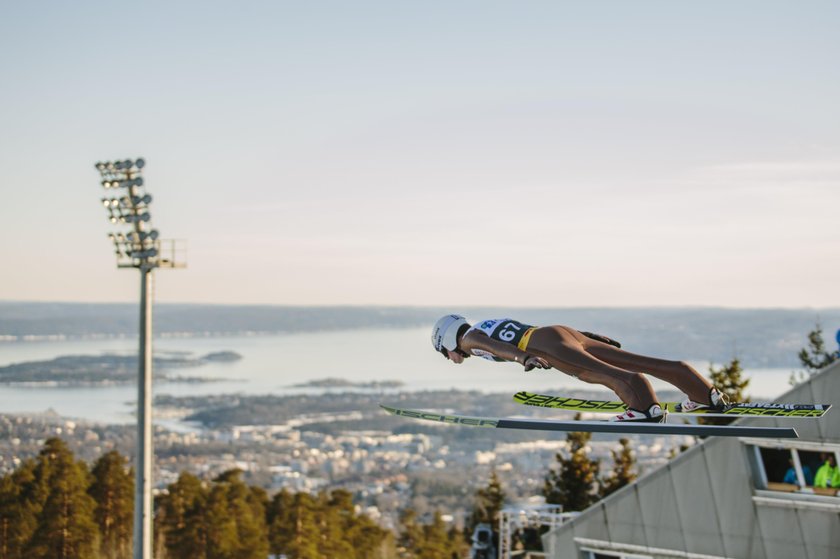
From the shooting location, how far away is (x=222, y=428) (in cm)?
14050

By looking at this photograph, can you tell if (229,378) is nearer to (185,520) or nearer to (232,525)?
(232,525)

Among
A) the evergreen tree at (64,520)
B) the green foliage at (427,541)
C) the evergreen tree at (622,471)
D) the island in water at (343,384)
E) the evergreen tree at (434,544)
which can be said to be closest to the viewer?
the evergreen tree at (64,520)

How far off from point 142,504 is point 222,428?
11593 cm

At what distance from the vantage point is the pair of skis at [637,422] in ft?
25.6

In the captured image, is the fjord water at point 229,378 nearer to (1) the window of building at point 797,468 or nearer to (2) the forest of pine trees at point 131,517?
(2) the forest of pine trees at point 131,517

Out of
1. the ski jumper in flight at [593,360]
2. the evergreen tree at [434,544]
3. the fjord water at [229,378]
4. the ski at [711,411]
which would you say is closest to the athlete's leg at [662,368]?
the ski jumper in flight at [593,360]

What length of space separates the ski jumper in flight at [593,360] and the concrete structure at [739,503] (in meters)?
10.4

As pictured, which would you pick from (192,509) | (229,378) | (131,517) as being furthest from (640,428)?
(229,378)

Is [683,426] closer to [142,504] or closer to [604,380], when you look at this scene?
[604,380]

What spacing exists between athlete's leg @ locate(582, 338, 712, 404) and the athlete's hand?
34 centimetres

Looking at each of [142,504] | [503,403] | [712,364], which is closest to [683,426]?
[142,504]

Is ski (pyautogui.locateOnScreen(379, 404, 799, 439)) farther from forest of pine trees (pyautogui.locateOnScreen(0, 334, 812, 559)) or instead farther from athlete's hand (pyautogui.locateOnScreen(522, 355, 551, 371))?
forest of pine trees (pyautogui.locateOnScreen(0, 334, 812, 559))

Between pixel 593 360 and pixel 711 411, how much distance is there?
1083 millimetres

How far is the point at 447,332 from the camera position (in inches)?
336
